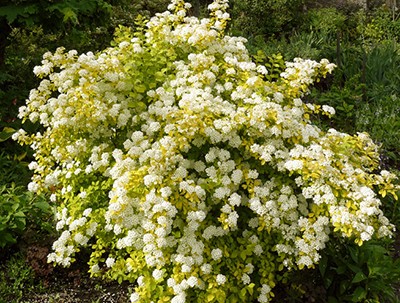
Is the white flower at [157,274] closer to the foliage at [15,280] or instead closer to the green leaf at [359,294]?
the green leaf at [359,294]

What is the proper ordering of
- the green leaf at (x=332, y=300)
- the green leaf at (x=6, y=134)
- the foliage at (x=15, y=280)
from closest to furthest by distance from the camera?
1. the green leaf at (x=332, y=300)
2. the foliage at (x=15, y=280)
3. the green leaf at (x=6, y=134)

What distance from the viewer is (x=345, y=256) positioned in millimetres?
4000

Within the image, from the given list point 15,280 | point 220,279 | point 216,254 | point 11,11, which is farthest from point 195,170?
point 11,11

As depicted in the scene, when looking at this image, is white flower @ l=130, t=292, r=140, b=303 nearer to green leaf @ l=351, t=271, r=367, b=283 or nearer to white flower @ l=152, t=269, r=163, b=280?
white flower @ l=152, t=269, r=163, b=280

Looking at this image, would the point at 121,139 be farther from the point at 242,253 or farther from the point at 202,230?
the point at 242,253

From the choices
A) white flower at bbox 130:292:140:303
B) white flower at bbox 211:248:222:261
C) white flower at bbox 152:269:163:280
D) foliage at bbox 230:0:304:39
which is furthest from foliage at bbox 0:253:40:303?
foliage at bbox 230:0:304:39

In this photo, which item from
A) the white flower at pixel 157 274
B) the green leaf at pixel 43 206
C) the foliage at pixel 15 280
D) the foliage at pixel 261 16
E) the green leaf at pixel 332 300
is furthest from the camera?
the foliage at pixel 261 16

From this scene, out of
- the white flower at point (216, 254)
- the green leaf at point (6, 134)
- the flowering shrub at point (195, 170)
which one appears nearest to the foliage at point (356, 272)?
the flowering shrub at point (195, 170)

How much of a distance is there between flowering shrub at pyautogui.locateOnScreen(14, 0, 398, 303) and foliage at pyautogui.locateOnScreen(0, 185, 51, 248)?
56 centimetres

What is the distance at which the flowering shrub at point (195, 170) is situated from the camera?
3.23 m

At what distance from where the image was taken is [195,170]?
3641 millimetres

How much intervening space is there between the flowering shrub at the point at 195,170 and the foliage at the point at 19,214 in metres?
0.56

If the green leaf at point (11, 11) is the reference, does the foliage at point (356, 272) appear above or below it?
below

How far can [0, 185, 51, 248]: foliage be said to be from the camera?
4.31 meters
